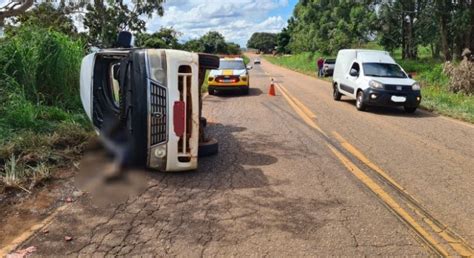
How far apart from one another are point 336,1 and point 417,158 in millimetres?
43842

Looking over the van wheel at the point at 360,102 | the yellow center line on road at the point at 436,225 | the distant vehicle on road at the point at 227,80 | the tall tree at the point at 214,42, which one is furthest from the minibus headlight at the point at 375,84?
the tall tree at the point at 214,42

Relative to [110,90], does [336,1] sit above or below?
above

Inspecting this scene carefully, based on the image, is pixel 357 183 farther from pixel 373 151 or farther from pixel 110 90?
pixel 110 90

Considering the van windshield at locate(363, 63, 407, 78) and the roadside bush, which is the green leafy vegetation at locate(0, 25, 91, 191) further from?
the van windshield at locate(363, 63, 407, 78)

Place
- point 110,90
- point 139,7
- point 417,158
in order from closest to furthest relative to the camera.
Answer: point 417,158 < point 110,90 < point 139,7

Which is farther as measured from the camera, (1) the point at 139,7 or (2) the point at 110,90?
(1) the point at 139,7

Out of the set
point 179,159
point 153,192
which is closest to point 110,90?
point 179,159

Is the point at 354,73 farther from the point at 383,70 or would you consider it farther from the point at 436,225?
the point at 436,225

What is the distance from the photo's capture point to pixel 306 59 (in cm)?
6316

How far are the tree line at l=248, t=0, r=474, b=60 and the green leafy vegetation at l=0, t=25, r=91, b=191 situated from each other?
23356 millimetres

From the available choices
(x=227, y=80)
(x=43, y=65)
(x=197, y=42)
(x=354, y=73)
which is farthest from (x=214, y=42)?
(x=43, y=65)

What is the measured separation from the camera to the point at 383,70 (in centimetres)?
1485

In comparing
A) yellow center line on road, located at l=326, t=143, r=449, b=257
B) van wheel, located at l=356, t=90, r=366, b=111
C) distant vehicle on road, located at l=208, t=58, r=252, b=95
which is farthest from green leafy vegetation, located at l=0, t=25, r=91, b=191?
van wheel, located at l=356, t=90, r=366, b=111

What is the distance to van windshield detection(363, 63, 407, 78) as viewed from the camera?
14656 millimetres
